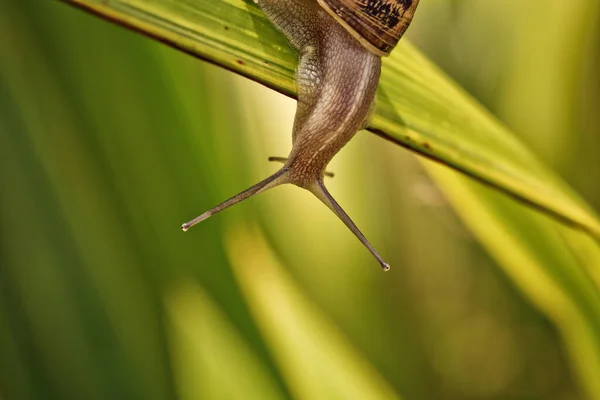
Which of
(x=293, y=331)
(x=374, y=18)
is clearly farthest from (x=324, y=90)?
(x=293, y=331)

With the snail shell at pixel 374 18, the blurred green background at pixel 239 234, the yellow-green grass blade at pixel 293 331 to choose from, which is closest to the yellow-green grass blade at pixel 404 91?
the snail shell at pixel 374 18

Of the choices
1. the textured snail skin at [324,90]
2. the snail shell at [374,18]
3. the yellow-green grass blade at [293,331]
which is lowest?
the yellow-green grass blade at [293,331]

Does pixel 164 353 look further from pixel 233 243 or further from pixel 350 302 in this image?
pixel 350 302

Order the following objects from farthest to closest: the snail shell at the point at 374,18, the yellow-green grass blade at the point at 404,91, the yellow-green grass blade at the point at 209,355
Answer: the yellow-green grass blade at the point at 209,355 < the snail shell at the point at 374,18 < the yellow-green grass blade at the point at 404,91

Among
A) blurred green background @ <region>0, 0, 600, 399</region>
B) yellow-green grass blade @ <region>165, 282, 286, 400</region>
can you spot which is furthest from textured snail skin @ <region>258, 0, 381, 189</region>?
yellow-green grass blade @ <region>165, 282, 286, 400</region>

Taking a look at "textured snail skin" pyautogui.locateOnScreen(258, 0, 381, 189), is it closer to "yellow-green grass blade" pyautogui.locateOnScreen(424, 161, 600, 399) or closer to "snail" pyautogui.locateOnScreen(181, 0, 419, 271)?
"snail" pyautogui.locateOnScreen(181, 0, 419, 271)

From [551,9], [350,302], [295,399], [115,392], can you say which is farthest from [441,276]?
[115,392]

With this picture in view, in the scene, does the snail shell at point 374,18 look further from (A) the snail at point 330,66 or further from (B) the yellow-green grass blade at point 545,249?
(B) the yellow-green grass blade at point 545,249
